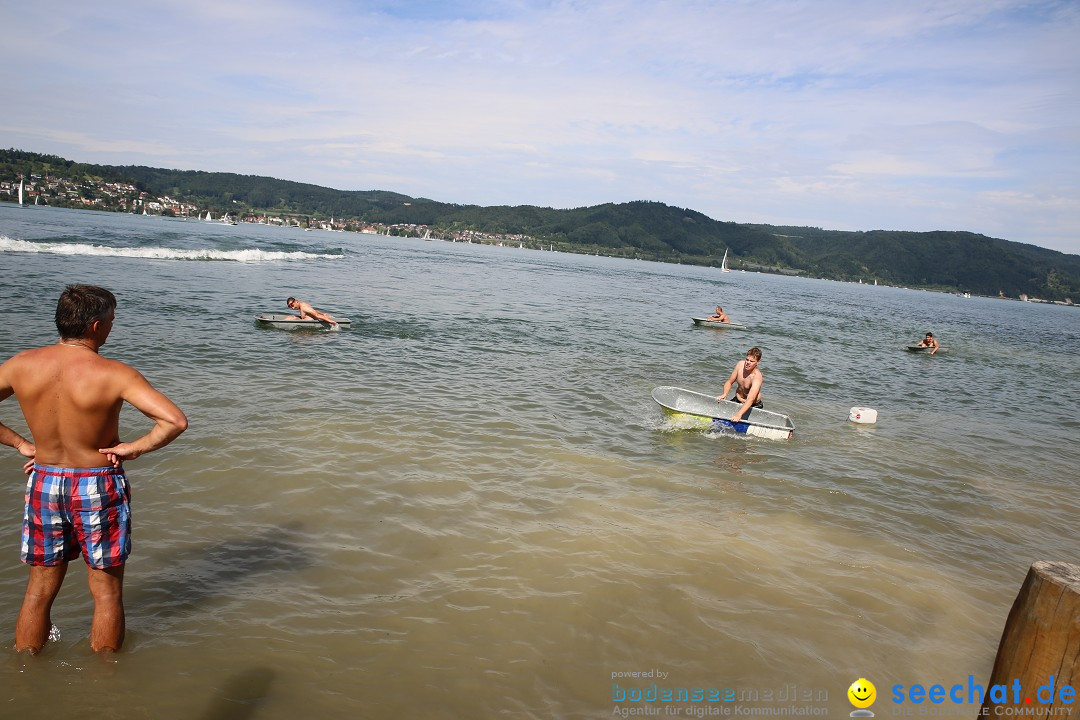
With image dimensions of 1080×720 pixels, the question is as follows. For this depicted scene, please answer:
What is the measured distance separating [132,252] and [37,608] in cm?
4266

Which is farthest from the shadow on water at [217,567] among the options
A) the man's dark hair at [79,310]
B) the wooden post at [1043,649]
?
the wooden post at [1043,649]

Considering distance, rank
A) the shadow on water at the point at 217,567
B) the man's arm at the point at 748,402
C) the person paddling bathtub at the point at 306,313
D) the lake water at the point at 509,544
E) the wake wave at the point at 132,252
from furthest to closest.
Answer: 1. the wake wave at the point at 132,252
2. the person paddling bathtub at the point at 306,313
3. the man's arm at the point at 748,402
4. the shadow on water at the point at 217,567
5. the lake water at the point at 509,544

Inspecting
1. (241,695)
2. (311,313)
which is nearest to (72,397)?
(241,695)

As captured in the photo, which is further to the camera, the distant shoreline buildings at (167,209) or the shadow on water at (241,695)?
the distant shoreline buildings at (167,209)

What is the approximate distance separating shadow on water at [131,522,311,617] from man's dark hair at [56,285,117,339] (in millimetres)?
2491

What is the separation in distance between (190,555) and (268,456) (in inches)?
99.7

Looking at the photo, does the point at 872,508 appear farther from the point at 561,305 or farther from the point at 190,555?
the point at 561,305

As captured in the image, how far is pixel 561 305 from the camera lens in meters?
36.8

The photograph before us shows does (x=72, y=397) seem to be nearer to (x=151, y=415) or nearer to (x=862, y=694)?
(x=151, y=415)

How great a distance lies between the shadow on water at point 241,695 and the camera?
3.76 m

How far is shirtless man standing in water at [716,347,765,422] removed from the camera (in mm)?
11664

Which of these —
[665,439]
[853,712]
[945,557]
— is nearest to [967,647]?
[853,712]

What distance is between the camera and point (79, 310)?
3.59 m

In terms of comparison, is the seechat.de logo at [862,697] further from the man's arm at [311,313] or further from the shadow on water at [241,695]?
the man's arm at [311,313]
